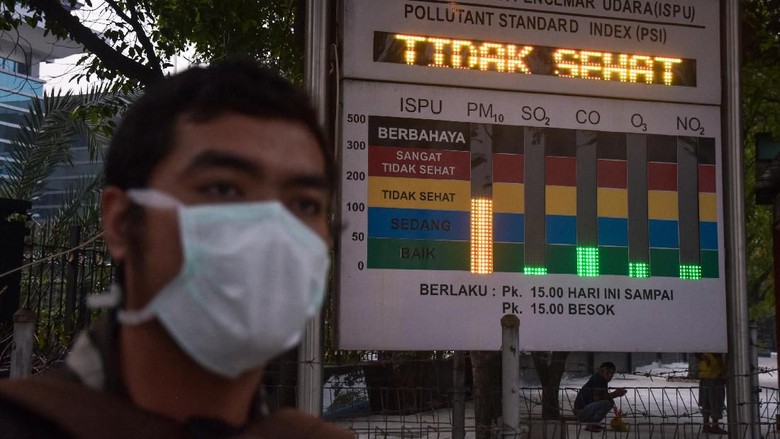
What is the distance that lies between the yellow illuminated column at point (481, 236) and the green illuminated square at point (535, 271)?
0.22 m

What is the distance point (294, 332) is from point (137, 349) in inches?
9.3

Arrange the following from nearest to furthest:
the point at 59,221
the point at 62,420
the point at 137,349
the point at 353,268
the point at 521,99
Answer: the point at 62,420
the point at 137,349
the point at 353,268
the point at 521,99
the point at 59,221

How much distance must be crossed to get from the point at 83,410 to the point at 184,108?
454 mm

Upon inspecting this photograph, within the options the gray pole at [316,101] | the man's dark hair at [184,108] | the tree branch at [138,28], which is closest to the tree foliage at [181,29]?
the tree branch at [138,28]

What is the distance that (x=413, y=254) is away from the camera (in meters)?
5.21

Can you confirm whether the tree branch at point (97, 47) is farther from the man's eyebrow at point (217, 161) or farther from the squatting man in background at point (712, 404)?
the man's eyebrow at point (217, 161)

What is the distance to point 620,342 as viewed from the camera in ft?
17.9

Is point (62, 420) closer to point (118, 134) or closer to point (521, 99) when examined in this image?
point (118, 134)

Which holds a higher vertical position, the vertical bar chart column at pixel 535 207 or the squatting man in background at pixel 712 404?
the vertical bar chart column at pixel 535 207

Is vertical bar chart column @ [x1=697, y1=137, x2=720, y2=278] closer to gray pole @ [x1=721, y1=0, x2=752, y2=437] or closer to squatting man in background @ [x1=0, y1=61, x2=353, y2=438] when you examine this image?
gray pole @ [x1=721, y1=0, x2=752, y2=437]

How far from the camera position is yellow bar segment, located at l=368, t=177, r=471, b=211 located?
5215mm

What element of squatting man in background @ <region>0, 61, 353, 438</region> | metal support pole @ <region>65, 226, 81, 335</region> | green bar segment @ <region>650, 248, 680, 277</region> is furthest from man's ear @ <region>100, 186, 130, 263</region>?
metal support pole @ <region>65, 226, 81, 335</region>

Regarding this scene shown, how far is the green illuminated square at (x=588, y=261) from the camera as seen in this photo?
542 cm

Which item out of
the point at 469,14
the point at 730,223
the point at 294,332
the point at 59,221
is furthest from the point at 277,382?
the point at 59,221
